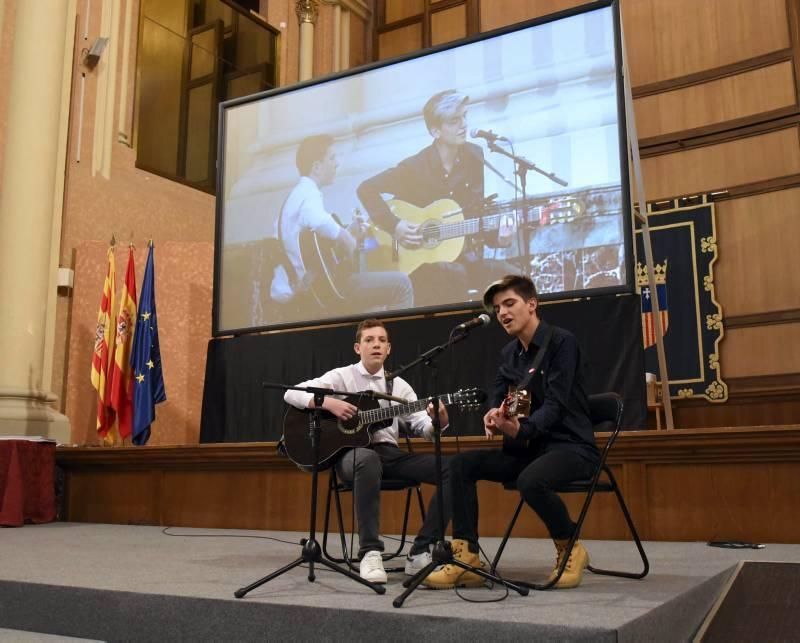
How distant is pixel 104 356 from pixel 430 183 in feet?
10.0

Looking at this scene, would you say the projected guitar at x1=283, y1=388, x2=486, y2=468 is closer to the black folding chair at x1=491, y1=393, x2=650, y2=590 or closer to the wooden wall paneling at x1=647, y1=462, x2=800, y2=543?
the black folding chair at x1=491, y1=393, x2=650, y2=590

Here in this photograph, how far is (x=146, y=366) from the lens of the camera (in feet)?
22.8

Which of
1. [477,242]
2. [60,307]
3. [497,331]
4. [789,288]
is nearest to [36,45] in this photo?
[60,307]

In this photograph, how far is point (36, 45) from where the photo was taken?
22.8 feet

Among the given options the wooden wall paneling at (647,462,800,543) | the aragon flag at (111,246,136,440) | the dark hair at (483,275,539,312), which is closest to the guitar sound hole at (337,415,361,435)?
the dark hair at (483,275,539,312)

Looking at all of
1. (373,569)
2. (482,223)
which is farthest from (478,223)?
(373,569)

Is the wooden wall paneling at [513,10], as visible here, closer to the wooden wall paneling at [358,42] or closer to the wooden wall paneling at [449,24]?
the wooden wall paneling at [449,24]

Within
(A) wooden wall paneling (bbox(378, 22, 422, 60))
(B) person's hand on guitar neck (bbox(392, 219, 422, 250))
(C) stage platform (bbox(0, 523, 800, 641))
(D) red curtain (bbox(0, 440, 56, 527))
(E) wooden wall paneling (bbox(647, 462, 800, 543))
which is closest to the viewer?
(C) stage platform (bbox(0, 523, 800, 641))

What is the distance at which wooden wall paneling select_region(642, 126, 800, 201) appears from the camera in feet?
25.5

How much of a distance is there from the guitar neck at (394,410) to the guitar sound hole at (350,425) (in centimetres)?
3

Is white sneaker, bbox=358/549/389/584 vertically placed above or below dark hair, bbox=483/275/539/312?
below

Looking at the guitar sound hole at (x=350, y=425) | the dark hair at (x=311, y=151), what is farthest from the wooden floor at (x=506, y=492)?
the dark hair at (x=311, y=151)

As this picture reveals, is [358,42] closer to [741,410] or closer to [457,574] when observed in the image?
[741,410]

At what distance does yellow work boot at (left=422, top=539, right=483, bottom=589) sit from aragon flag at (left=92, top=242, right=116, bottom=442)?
15.4 ft
